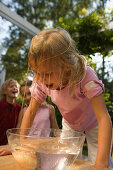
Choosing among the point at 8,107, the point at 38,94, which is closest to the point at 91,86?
the point at 38,94

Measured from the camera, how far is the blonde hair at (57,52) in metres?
0.64

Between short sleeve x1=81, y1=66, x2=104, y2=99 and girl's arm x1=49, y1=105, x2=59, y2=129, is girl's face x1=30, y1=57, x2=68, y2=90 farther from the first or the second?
girl's arm x1=49, y1=105, x2=59, y2=129

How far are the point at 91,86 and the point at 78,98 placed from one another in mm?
156

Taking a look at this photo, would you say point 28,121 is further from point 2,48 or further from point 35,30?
point 35,30

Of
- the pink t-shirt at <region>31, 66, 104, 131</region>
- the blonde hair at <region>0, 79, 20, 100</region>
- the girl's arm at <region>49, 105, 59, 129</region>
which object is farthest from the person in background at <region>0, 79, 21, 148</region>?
the pink t-shirt at <region>31, 66, 104, 131</region>

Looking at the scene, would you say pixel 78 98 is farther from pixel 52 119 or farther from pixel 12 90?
pixel 12 90

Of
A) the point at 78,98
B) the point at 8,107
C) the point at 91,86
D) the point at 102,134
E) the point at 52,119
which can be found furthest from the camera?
the point at 8,107

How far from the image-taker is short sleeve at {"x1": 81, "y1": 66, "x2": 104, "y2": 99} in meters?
0.71

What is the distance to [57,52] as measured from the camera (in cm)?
65

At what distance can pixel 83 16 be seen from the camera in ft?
7.75

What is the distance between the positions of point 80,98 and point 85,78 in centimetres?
14

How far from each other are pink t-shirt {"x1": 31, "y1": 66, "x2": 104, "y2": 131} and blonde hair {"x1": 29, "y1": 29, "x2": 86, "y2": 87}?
0.19 ft

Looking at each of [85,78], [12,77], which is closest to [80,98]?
[85,78]

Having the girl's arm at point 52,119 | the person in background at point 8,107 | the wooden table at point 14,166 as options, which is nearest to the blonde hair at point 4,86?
the person in background at point 8,107
